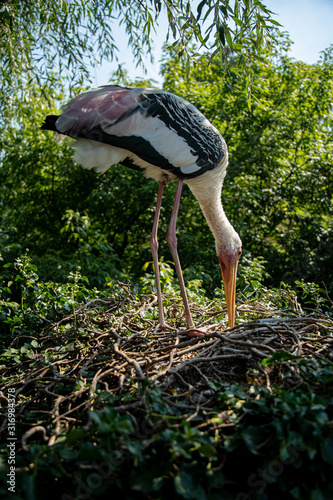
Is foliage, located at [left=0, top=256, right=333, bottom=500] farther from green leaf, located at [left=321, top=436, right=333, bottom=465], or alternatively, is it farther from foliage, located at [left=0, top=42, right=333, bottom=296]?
foliage, located at [left=0, top=42, right=333, bottom=296]

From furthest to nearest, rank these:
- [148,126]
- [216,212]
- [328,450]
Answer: [216,212], [148,126], [328,450]

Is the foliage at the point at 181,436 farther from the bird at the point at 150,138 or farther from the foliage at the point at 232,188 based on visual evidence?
the foliage at the point at 232,188

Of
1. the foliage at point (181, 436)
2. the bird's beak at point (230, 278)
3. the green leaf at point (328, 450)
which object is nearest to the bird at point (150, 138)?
the bird's beak at point (230, 278)

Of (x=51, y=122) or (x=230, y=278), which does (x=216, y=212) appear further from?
(x=51, y=122)

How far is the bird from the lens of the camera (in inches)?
115

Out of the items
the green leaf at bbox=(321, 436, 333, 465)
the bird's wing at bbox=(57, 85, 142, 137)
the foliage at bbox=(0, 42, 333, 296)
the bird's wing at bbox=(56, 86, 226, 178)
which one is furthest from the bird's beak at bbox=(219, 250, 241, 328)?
the foliage at bbox=(0, 42, 333, 296)

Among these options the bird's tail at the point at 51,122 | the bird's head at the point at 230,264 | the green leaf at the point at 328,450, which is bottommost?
the green leaf at the point at 328,450

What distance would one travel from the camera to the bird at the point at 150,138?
9.57 ft

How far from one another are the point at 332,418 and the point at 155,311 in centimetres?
213

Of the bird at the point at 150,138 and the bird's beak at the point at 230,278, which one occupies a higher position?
the bird at the point at 150,138

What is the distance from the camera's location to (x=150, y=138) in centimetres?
308

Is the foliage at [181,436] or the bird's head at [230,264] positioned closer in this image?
the foliage at [181,436]

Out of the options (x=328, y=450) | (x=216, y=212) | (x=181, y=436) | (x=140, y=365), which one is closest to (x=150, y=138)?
(x=216, y=212)

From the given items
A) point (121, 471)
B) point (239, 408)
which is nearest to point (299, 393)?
point (239, 408)
